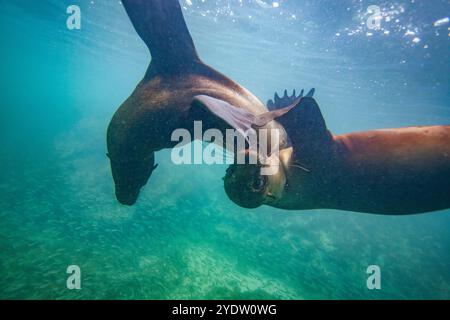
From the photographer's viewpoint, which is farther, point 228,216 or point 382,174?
point 228,216

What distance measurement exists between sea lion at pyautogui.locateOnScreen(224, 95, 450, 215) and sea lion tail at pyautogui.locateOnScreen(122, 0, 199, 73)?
5.12ft

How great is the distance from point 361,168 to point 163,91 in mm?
2153

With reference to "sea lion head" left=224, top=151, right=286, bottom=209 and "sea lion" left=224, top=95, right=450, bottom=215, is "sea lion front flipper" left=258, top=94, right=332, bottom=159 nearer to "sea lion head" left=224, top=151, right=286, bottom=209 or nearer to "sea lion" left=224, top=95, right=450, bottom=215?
"sea lion" left=224, top=95, right=450, bottom=215

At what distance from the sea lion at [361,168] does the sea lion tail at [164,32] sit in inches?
61.4

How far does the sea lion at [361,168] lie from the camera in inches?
84.8

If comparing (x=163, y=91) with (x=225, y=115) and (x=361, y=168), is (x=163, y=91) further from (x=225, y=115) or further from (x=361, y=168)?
(x=361, y=168)

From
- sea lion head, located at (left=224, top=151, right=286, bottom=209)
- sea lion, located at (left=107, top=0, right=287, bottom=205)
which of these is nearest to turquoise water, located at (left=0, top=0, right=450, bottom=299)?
sea lion, located at (left=107, top=0, right=287, bottom=205)

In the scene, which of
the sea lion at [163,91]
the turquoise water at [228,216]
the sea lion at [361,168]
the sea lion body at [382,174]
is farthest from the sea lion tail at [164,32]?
the turquoise water at [228,216]

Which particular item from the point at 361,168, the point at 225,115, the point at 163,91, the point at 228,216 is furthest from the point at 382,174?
the point at 228,216

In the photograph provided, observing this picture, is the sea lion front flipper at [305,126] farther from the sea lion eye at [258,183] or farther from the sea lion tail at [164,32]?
the sea lion tail at [164,32]

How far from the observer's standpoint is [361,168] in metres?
2.31

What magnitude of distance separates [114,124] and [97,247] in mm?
7597

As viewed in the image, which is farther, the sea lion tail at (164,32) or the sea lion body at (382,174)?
the sea lion tail at (164,32)

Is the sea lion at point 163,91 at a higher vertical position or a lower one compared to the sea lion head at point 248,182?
higher
